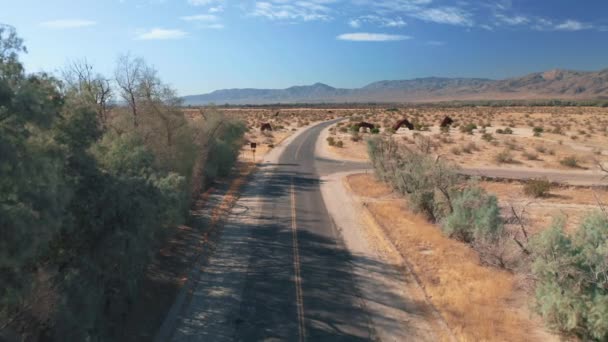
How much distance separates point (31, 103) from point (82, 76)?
1342cm

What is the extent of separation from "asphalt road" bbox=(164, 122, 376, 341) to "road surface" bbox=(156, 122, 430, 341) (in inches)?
1.1

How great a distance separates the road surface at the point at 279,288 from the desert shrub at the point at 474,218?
4048 millimetres

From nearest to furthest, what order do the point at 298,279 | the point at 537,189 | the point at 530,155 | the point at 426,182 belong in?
the point at 298,279 < the point at 426,182 < the point at 537,189 < the point at 530,155

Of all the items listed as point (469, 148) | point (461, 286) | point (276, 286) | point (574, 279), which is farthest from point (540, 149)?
point (276, 286)

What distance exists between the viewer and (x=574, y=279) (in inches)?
401

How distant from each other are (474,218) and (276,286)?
913 cm

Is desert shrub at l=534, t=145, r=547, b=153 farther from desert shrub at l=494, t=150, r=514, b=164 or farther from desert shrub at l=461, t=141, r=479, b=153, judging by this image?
desert shrub at l=461, t=141, r=479, b=153

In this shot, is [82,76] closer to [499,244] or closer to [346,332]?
[346,332]

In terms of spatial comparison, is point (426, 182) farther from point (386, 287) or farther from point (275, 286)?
point (275, 286)

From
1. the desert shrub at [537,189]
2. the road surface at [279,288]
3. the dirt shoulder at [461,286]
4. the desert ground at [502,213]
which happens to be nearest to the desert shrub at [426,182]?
the desert ground at [502,213]

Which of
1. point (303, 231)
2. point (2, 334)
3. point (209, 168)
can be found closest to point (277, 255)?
point (303, 231)

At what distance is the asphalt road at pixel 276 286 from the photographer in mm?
11523

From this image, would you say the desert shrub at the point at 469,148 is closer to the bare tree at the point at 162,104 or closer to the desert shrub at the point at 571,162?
the desert shrub at the point at 571,162

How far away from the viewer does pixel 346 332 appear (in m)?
11.5
